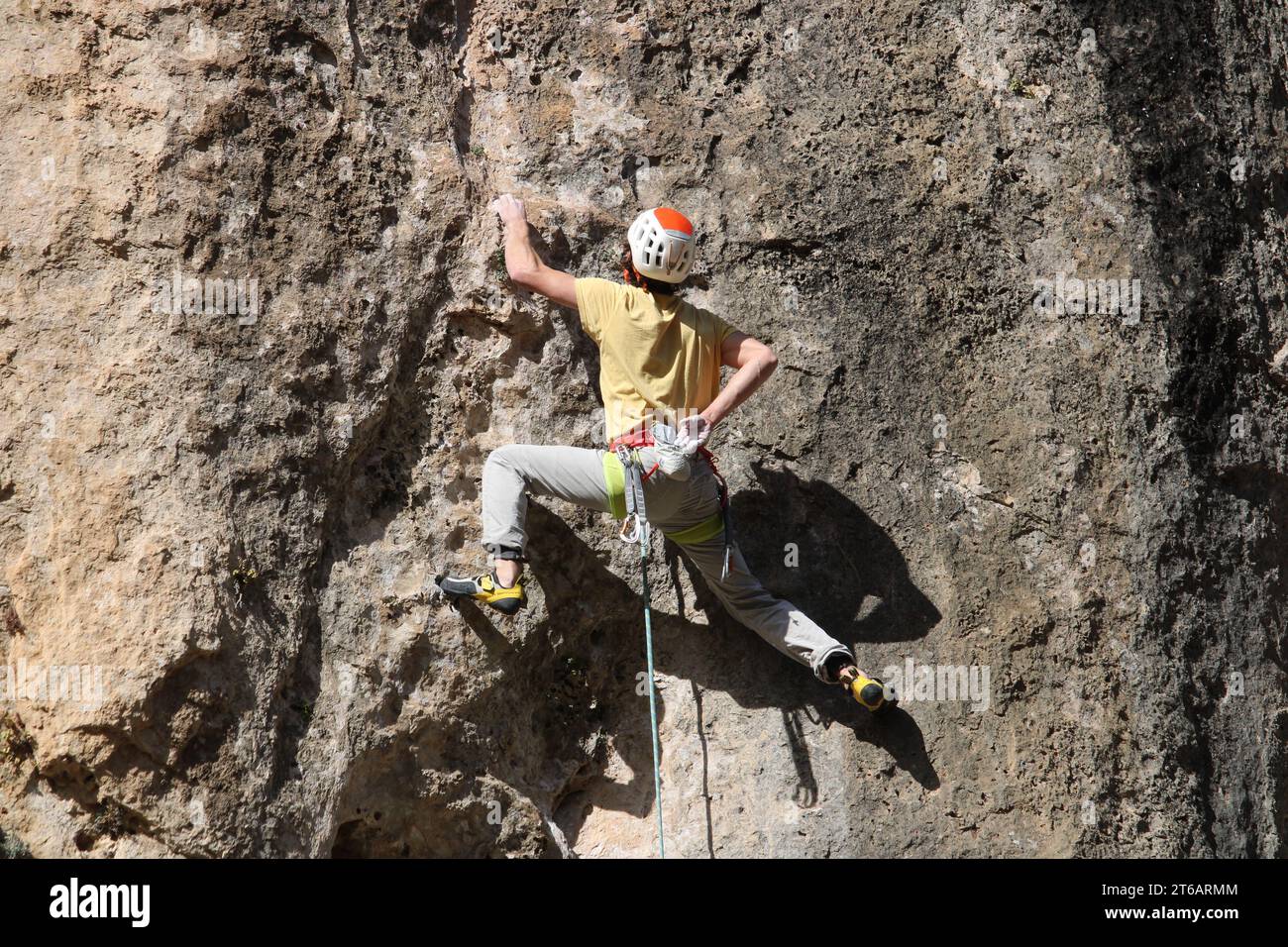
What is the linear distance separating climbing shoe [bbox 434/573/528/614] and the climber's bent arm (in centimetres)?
119

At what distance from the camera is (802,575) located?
6887 millimetres

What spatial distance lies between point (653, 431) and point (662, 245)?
0.85m

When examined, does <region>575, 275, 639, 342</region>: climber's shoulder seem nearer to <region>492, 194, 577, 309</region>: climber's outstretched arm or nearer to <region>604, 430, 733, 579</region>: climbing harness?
<region>492, 194, 577, 309</region>: climber's outstretched arm

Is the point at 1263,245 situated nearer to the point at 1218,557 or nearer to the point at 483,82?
the point at 1218,557

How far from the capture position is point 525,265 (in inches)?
253

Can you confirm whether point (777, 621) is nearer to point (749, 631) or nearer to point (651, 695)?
point (749, 631)

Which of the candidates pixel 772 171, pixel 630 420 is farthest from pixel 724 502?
pixel 772 171

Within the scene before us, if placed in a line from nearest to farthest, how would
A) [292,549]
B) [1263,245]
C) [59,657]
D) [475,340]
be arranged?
[59,657] → [292,549] → [475,340] → [1263,245]

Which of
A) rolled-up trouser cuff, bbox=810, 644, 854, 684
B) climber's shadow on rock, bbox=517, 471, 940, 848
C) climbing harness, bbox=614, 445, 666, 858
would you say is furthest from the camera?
climber's shadow on rock, bbox=517, 471, 940, 848

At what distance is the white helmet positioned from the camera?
6.16m

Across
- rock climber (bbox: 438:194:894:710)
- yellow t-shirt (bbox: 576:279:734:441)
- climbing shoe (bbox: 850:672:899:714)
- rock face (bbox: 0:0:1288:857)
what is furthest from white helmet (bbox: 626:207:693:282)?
climbing shoe (bbox: 850:672:899:714)

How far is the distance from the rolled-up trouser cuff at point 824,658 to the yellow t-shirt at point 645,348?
1.29 m

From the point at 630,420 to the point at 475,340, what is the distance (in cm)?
98

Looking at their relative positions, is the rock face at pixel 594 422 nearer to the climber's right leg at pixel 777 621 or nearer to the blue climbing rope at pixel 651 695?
the blue climbing rope at pixel 651 695
